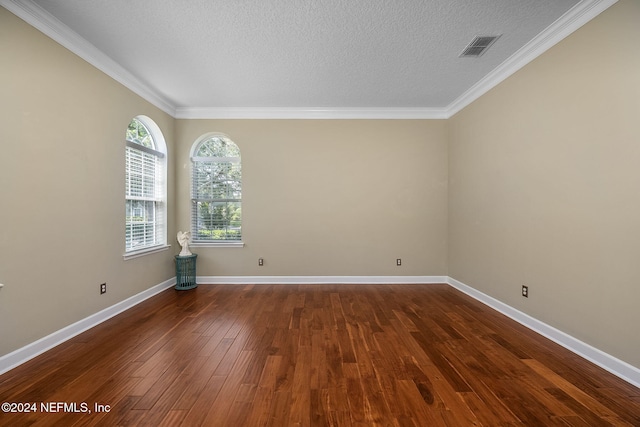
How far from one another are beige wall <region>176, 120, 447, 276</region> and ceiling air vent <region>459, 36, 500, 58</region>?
1642 mm

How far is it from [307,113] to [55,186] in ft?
10.6

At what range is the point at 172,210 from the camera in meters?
4.36

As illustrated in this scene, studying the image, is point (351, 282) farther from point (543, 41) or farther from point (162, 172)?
point (543, 41)

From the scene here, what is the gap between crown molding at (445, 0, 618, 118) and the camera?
215cm

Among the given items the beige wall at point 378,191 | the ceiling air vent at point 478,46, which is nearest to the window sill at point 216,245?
the beige wall at point 378,191

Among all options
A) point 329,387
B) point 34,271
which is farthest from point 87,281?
point 329,387

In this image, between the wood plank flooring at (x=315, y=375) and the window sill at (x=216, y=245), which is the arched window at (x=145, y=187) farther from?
the wood plank flooring at (x=315, y=375)

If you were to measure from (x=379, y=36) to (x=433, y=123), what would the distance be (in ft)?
7.78

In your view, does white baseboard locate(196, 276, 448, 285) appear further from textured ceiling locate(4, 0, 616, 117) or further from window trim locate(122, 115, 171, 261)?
textured ceiling locate(4, 0, 616, 117)

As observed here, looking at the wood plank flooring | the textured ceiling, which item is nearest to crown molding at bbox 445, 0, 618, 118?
the textured ceiling

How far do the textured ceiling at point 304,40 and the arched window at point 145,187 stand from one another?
66 cm

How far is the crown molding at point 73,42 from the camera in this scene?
213cm

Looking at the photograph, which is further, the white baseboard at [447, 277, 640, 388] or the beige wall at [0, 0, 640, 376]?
the beige wall at [0, 0, 640, 376]

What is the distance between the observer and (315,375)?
6.44 ft
